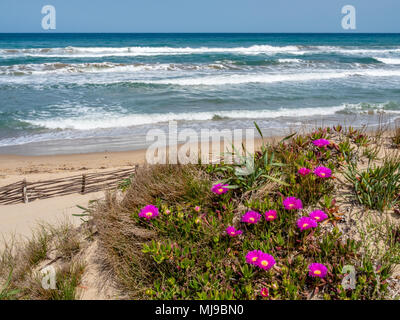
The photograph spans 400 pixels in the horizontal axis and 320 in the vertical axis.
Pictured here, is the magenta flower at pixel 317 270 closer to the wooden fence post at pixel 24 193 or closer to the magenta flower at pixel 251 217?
the magenta flower at pixel 251 217

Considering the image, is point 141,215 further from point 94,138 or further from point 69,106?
point 69,106

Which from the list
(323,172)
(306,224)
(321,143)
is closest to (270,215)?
(306,224)

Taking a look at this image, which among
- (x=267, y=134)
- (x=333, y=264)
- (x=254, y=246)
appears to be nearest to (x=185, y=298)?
(x=254, y=246)

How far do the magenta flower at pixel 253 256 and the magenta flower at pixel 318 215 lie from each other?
567 mm

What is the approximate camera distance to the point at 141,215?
2707 millimetres

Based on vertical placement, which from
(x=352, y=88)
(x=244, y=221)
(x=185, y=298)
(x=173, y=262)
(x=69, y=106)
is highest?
(x=352, y=88)

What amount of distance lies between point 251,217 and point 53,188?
4261 mm

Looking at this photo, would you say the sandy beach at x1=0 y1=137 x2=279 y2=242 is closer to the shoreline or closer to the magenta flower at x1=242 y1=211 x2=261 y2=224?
the shoreline

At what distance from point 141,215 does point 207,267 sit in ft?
2.42

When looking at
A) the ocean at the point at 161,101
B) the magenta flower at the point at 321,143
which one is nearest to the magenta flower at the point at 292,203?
the magenta flower at the point at 321,143

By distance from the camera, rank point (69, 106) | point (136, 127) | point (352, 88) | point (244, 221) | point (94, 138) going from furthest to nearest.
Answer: point (352, 88) < point (69, 106) < point (136, 127) < point (94, 138) < point (244, 221)

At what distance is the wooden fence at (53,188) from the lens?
513cm

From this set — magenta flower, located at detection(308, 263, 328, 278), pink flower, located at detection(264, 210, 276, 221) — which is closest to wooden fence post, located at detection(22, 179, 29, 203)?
pink flower, located at detection(264, 210, 276, 221)

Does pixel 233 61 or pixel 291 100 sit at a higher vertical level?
pixel 233 61
